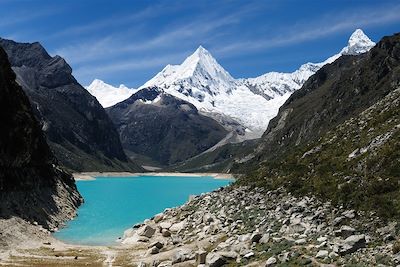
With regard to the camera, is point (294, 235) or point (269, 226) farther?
point (269, 226)

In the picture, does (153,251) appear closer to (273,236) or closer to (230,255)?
(230,255)

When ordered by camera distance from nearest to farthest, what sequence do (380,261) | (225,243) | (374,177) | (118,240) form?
(380,261) < (374,177) < (225,243) < (118,240)

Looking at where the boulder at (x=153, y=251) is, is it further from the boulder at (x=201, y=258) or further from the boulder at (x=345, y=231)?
the boulder at (x=345, y=231)

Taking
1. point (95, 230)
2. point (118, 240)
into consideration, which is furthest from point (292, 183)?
point (95, 230)

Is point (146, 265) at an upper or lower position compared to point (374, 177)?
lower

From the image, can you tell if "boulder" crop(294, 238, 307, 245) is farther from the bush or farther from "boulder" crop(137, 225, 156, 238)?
"boulder" crop(137, 225, 156, 238)

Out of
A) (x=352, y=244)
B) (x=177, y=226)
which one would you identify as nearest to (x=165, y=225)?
(x=177, y=226)

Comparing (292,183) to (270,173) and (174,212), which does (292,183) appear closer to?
(270,173)

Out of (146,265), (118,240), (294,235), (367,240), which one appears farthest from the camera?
(118,240)

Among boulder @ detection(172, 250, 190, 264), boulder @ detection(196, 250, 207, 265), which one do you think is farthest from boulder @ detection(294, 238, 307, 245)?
boulder @ detection(172, 250, 190, 264)
